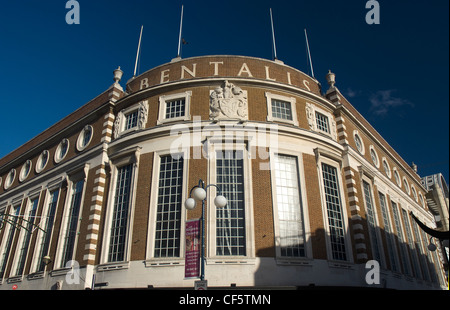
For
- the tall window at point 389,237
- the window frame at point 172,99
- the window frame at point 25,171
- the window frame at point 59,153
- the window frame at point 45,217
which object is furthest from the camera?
the window frame at point 25,171

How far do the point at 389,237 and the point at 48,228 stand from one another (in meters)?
26.7

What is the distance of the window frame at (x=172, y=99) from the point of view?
23.1 m

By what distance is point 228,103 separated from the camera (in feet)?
75.7

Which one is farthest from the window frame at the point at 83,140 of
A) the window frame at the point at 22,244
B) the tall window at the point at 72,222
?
the window frame at the point at 22,244

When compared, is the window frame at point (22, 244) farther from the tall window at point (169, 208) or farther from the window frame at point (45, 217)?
the tall window at point (169, 208)

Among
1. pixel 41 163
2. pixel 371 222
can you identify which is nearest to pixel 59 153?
pixel 41 163

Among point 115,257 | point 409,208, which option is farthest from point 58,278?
point 409,208

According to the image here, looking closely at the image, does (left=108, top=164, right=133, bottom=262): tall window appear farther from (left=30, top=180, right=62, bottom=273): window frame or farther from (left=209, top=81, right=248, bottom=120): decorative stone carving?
(left=209, top=81, right=248, bottom=120): decorative stone carving

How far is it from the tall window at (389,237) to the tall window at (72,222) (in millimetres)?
22824

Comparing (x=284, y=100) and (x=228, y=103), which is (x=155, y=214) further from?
(x=284, y=100)

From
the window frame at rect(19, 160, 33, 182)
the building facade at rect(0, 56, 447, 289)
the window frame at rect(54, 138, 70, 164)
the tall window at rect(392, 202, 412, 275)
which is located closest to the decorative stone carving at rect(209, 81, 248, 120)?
the building facade at rect(0, 56, 447, 289)

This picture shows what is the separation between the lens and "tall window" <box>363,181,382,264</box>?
24500 millimetres

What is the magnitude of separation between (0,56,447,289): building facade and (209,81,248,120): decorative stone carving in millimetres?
77

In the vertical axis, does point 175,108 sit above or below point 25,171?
below
